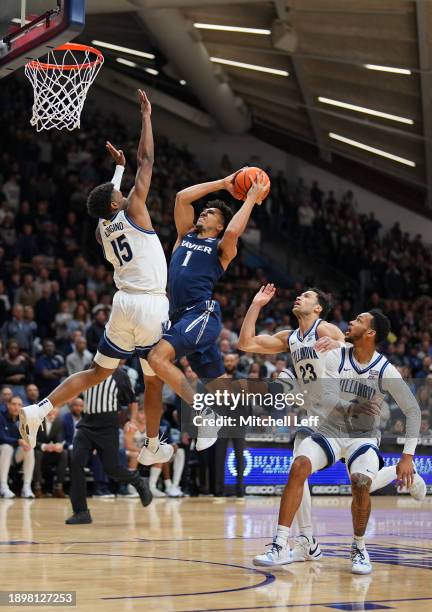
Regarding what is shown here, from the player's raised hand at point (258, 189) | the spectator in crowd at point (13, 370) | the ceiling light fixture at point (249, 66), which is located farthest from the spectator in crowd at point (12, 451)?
the ceiling light fixture at point (249, 66)

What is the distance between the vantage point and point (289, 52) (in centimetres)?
2284

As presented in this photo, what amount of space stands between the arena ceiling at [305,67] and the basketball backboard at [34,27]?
11015 mm

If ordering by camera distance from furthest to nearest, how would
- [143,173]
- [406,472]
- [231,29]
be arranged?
[231,29] < [143,173] < [406,472]

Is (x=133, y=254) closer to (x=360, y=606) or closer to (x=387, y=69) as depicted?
(x=360, y=606)

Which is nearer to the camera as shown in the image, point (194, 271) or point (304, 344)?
point (304, 344)

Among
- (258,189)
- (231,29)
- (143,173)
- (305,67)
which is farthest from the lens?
(305,67)

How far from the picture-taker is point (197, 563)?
25.6ft

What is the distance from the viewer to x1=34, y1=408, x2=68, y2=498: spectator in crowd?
15.8 metres

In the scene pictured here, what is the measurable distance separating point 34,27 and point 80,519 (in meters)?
5.78

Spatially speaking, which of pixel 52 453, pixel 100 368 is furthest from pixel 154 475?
pixel 100 368

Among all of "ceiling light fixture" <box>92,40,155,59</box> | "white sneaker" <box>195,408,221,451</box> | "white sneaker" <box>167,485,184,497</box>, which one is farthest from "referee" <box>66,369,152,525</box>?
"ceiling light fixture" <box>92,40,155,59</box>

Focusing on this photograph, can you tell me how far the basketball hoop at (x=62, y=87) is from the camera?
9195 millimetres

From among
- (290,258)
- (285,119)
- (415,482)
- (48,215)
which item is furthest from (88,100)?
(415,482)

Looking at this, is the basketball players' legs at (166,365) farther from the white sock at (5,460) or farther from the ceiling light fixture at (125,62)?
the ceiling light fixture at (125,62)
